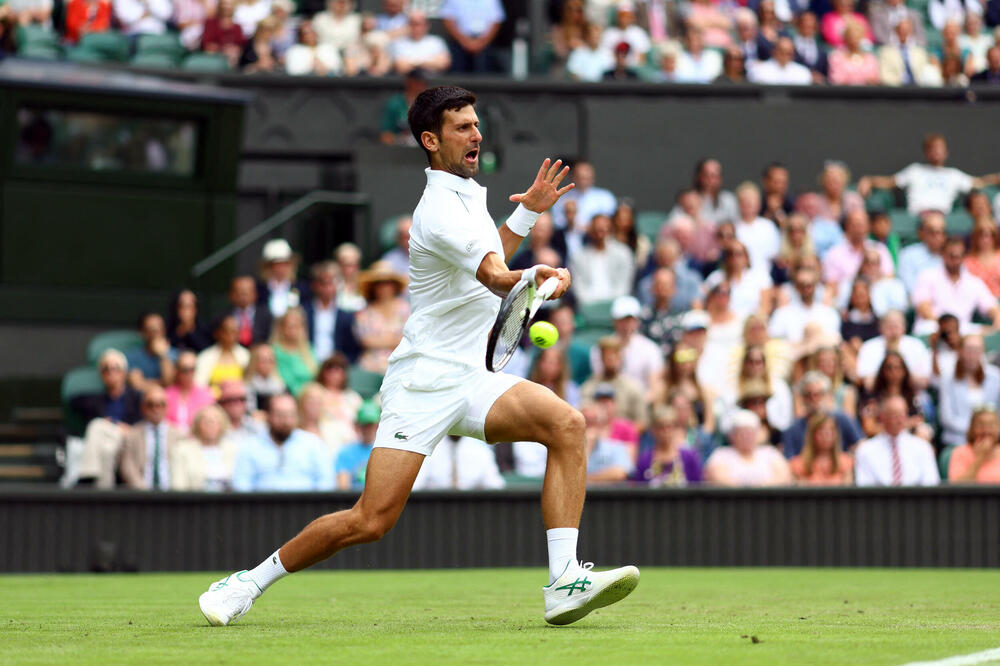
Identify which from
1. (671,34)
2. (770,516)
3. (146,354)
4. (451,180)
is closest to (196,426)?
(146,354)

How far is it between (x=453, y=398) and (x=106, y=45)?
11804mm

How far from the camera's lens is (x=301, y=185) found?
16.8 m

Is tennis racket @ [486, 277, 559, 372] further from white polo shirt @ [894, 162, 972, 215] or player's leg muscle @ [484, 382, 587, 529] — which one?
white polo shirt @ [894, 162, 972, 215]

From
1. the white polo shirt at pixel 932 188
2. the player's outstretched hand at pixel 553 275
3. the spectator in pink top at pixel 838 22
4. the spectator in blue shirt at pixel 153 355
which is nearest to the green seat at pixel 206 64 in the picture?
the spectator in blue shirt at pixel 153 355

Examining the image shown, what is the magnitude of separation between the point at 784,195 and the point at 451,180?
32.1 feet

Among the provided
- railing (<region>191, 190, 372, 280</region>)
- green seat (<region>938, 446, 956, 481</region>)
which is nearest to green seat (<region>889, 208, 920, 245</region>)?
green seat (<region>938, 446, 956, 481</region>)

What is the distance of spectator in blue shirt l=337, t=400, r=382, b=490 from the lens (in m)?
11.6

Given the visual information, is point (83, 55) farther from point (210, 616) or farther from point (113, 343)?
point (210, 616)

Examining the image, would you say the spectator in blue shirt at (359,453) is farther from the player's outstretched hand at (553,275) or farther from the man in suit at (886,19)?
the man in suit at (886,19)

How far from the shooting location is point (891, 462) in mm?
11664

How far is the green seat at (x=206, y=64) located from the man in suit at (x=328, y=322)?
12.3 feet

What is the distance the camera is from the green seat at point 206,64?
16.6 m

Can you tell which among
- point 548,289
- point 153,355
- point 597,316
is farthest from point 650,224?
point 548,289

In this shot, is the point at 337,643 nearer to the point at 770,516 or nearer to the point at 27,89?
the point at 770,516
